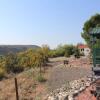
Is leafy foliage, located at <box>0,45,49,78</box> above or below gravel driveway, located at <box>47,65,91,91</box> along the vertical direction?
above

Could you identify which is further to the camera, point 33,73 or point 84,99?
point 33,73

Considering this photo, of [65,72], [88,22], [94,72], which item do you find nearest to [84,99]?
[94,72]

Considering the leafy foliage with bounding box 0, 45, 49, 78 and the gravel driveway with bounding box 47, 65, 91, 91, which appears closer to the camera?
the gravel driveway with bounding box 47, 65, 91, 91

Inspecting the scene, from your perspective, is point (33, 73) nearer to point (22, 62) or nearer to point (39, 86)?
point (39, 86)

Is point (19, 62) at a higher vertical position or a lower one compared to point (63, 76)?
higher

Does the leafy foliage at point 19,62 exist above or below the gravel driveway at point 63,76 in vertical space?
above

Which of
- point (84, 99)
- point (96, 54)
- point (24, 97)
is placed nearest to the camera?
point (84, 99)

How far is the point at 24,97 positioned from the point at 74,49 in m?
34.5

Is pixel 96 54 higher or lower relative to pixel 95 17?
lower

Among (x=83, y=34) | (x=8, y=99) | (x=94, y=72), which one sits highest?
(x=83, y=34)

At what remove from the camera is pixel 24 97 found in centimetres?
2191

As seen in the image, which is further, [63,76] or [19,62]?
[19,62]

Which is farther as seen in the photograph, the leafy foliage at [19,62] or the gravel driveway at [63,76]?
the leafy foliage at [19,62]

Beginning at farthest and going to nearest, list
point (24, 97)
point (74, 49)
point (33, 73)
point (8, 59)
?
point (74, 49)
point (8, 59)
point (33, 73)
point (24, 97)
